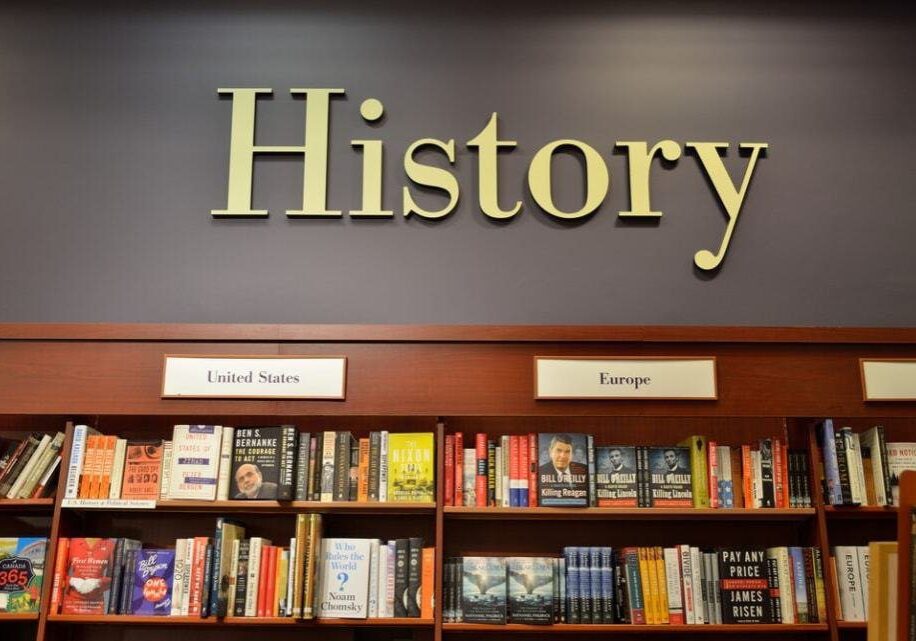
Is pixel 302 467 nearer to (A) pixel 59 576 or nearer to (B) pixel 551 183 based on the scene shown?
(A) pixel 59 576

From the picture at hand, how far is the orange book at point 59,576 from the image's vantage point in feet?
11.1

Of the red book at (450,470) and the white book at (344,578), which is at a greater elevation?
the red book at (450,470)

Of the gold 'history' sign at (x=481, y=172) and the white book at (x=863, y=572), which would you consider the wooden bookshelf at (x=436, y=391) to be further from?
the gold 'history' sign at (x=481, y=172)

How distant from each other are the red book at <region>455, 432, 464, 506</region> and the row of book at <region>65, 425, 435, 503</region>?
0.09 meters

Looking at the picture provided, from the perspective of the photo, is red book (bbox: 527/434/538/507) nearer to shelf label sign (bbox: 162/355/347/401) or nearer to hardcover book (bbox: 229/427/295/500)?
shelf label sign (bbox: 162/355/347/401)

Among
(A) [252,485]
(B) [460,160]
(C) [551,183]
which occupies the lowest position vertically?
(A) [252,485]

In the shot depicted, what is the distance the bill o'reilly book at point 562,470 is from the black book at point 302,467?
84 centimetres

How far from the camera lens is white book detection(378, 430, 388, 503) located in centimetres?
345

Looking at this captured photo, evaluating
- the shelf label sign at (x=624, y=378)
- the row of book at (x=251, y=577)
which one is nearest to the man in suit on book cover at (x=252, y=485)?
the row of book at (x=251, y=577)

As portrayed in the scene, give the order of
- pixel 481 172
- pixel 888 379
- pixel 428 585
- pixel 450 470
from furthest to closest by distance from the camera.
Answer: pixel 481 172
pixel 888 379
pixel 450 470
pixel 428 585

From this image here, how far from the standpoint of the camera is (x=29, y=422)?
12.2 feet

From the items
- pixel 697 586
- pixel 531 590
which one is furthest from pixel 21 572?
pixel 697 586

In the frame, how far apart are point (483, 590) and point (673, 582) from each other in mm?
672

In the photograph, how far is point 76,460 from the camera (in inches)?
138
